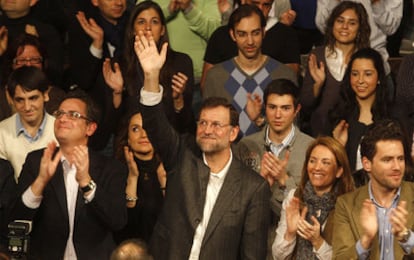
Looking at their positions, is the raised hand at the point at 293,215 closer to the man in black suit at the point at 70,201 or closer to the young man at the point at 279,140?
the young man at the point at 279,140

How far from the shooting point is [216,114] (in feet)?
24.7

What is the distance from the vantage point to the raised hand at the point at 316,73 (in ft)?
29.3

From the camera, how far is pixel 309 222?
25.0ft

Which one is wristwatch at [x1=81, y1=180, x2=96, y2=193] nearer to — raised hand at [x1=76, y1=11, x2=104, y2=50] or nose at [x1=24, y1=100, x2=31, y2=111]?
nose at [x1=24, y1=100, x2=31, y2=111]

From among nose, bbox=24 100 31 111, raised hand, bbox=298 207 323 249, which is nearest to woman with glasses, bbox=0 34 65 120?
nose, bbox=24 100 31 111

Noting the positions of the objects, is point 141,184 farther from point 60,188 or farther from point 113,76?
point 113,76

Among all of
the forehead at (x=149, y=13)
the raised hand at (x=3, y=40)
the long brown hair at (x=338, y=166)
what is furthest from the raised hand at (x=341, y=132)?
the raised hand at (x=3, y=40)

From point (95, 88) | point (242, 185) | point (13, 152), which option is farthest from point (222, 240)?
point (95, 88)

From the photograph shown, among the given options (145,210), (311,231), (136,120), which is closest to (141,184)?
(145,210)

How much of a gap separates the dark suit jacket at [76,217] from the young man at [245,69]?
1.50 metres

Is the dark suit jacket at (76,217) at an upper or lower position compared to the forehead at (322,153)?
lower

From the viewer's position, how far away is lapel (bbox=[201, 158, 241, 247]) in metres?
7.38

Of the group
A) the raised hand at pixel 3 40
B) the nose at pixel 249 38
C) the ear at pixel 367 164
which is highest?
the nose at pixel 249 38

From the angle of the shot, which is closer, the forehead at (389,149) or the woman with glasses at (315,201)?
the forehead at (389,149)
